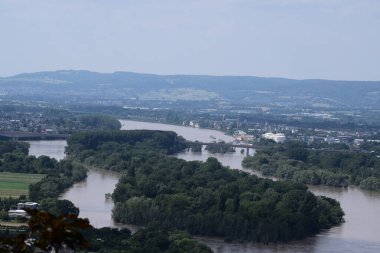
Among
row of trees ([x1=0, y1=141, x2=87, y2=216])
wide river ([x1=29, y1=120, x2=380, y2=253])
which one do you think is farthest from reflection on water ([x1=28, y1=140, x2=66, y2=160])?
wide river ([x1=29, y1=120, x2=380, y2=253])

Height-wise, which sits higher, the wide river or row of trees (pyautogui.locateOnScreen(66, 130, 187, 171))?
the wide river

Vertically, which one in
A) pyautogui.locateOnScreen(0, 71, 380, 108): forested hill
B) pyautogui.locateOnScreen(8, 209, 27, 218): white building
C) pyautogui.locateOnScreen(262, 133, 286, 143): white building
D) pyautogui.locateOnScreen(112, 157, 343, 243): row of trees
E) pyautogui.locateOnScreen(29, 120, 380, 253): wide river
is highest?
pyautogui.locateOnScreen(112, 157, 343, 243): row of trees

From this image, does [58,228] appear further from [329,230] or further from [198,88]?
[198,88]

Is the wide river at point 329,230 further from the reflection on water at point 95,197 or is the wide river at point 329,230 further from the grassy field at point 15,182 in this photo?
the grassy field at point 15,182

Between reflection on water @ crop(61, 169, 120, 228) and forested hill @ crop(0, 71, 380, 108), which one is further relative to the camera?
forested hill @ crop(0, 71, 380, 108)

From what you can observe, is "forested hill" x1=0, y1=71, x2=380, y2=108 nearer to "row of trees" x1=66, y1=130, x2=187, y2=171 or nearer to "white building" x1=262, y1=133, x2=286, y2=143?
"white building" x1=262, y1=133, x2=286, y2=143

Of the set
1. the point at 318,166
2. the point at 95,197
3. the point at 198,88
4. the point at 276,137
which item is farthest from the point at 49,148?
the point at 198,88

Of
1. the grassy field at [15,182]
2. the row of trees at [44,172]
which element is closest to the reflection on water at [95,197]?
the row of trees at [44,172]

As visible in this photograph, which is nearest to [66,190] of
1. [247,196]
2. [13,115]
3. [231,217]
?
[247,196]

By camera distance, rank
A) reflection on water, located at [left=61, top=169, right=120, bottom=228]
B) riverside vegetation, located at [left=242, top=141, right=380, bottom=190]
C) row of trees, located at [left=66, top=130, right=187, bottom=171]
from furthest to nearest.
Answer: row of trees, located at [left=66, top=130, right=187, bottom=171]
riverside vegetation, located at [left=242, top=141, right=380, bottom=190]
reflection on water, located at [left=61, top=169, right=120, bottom=228]
